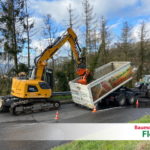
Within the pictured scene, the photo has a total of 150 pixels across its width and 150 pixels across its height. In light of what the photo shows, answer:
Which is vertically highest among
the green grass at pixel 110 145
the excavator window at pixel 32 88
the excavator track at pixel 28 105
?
the excavator window at pixel 32 88

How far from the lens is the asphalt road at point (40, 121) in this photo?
7.89 metres

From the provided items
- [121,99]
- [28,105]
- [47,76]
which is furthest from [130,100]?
[28,105]

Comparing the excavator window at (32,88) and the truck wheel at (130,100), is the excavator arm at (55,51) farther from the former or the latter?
the truck wheel at (130,100)

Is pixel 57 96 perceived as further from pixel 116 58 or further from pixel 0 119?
pixel 116 58

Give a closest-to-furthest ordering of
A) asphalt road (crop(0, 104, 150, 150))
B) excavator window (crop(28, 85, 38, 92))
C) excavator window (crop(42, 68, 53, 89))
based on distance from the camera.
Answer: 1. asphalt road (crop(0, 104, 150, 150))
2. excavator window (crop(28, 85, 38, 92))
3. excavator window (crop(42, 68, 53, 89))

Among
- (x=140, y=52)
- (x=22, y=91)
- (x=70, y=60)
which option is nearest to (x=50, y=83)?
(x=22, y=91)

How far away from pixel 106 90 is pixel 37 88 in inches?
175

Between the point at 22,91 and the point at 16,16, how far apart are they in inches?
363

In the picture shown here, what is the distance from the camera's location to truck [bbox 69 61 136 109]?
13832mm

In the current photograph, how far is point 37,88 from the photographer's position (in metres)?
14.1

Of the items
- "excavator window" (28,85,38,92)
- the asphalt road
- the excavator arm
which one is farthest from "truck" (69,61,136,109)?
"excavator window" (28,85,38,92)

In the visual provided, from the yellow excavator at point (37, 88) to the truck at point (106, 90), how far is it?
1.14m

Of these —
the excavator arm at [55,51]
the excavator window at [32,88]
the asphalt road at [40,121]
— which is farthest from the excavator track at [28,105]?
the excavator arm at [55,51]

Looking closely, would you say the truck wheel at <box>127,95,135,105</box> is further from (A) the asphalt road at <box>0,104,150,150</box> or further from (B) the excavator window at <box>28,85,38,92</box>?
(B) the excavator window at <box>28,85,38,92</box>
